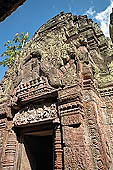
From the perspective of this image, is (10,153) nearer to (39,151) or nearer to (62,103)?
(39,151)

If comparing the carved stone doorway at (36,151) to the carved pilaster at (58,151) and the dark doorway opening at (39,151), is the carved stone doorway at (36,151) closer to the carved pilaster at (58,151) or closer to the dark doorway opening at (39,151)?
the dark doorway opening at (39,151)

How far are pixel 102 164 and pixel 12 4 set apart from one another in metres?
3.04

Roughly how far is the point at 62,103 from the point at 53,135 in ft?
3.10

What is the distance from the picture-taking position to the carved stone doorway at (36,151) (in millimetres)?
4211

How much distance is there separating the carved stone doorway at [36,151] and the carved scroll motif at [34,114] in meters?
0.59

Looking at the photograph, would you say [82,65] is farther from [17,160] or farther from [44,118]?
[17,160]

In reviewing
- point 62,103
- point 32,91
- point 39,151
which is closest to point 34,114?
point 32,91

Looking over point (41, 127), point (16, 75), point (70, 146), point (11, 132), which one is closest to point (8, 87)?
point (16, 75)

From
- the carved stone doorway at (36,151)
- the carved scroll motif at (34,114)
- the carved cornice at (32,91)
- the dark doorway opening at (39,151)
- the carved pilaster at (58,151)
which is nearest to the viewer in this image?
Result: the carved pilaster at (58,151)

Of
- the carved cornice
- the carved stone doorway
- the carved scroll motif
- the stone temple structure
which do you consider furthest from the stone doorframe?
the carved cornice

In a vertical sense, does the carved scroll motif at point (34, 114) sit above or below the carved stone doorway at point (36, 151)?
above

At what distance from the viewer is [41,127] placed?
13.5 feet

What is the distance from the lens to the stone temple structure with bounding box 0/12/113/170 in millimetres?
2910

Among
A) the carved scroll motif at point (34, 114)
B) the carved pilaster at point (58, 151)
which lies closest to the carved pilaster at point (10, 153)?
the carved scroll motif at point (34, 114)
